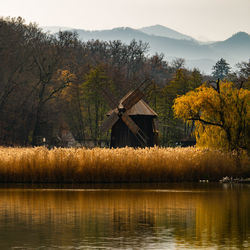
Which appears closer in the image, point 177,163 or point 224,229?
point 224,229

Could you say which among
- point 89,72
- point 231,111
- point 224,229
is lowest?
A: point 224,229

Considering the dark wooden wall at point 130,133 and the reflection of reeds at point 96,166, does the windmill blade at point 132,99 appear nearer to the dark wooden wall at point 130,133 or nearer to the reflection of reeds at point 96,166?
the dark wooden wall at point 130,133

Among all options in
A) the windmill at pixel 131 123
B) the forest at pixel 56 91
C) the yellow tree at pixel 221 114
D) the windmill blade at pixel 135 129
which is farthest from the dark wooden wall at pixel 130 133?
the yellow tree at pixel 221 114

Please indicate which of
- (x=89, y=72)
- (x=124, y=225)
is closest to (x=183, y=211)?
(x=124, y=225)

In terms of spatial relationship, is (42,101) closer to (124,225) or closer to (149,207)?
(149,207)

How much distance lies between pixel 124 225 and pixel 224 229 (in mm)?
2799

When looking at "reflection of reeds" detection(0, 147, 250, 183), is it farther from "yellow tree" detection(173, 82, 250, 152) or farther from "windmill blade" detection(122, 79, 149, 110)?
"windmill blade" detection(122, 79, 149, 110)

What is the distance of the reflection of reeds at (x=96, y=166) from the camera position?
3606cm

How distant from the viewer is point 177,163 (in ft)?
123

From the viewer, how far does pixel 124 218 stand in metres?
21.4

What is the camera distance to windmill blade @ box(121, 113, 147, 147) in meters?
53.0

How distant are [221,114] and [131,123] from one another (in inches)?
507

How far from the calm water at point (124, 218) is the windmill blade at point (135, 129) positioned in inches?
819

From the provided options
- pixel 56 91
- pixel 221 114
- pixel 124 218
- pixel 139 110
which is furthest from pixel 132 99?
pixel 124 218
